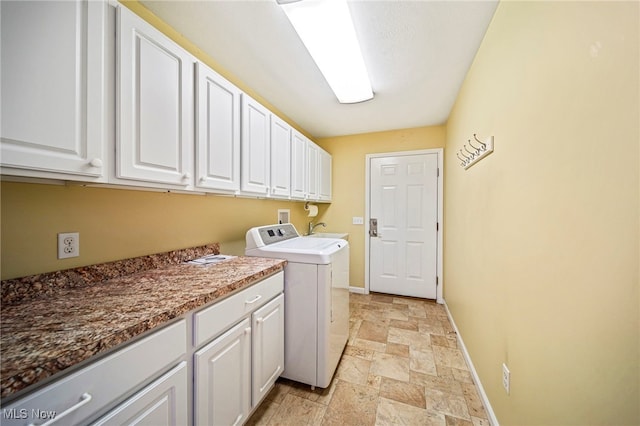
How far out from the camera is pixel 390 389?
1.56 metres

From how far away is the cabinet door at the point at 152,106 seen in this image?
3.06 ft

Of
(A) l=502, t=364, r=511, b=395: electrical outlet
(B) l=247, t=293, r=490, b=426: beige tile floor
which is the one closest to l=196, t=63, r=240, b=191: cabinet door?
(B) l=247, t=293, r=490, b=426: beige tile floor

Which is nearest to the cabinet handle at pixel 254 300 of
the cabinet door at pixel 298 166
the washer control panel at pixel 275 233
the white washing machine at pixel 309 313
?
the white washing machine at pixel 309 313

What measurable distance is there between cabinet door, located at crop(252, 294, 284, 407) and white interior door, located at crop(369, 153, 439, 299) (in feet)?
6.81

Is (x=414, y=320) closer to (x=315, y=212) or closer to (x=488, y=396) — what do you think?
(x=488, y=396)

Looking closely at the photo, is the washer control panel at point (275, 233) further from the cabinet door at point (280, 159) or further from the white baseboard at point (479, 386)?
the white baseboard at point (479, 386)

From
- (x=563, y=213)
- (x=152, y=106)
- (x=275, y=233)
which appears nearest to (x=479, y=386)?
(x=563, y=213)

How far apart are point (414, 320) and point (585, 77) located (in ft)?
8.14

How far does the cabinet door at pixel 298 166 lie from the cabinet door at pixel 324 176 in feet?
1.51

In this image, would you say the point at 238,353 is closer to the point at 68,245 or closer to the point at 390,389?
the point at 68,245

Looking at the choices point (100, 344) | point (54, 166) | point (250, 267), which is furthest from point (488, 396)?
point (54, 166)

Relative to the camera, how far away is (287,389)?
1580 mm
